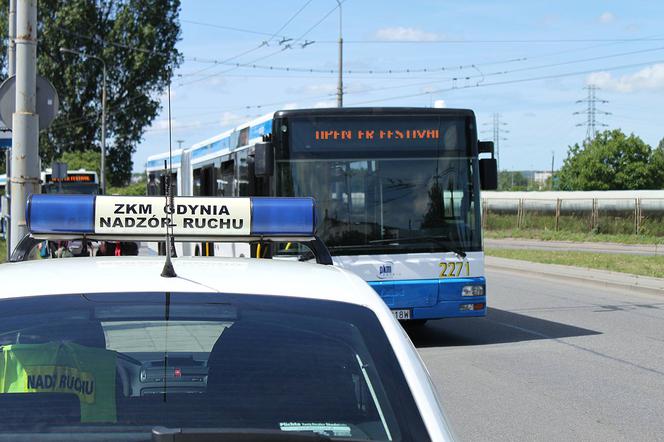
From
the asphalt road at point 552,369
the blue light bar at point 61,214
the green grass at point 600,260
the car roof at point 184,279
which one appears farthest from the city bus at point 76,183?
the car roof at point 184,279

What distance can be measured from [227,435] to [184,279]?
26.1 inches

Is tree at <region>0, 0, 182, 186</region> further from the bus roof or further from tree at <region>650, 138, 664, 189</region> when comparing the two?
the bus roof

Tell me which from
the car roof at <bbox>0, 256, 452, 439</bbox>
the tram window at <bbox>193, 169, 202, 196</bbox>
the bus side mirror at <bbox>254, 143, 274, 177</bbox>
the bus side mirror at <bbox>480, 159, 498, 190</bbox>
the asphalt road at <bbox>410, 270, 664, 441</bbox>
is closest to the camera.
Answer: the car roof at <bbox>0, 256, 452, 439</bbox>

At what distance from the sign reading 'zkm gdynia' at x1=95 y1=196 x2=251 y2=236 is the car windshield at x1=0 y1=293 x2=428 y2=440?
1808 millimetres

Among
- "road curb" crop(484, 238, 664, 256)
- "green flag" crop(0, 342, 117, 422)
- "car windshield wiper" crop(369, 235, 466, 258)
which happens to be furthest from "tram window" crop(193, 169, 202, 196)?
"road curb" crop(484, 238, 664, 256)

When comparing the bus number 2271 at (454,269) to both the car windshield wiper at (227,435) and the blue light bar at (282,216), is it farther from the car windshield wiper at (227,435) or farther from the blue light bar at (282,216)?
the car windshield wiper at (227,435)

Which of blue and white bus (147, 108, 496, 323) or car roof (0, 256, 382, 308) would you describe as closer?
car roof (0, 256, 382, 308)

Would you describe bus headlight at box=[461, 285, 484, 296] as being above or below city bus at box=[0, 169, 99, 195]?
below

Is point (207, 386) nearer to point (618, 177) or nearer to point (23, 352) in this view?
point (23, 352)

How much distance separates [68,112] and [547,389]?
56.0m

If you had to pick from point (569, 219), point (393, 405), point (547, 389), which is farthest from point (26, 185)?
point (569, 219)

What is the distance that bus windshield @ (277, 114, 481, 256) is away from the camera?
461 inches

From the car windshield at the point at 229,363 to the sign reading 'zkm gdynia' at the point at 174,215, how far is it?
1808 millimetres

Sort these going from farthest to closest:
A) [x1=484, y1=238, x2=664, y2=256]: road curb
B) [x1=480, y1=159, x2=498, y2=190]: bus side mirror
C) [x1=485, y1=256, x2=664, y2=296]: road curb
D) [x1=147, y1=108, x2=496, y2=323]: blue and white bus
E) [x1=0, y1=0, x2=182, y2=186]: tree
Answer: [x1=0, y1=0, x2=182, y2=186]: tree < [x1=484, y1=238, x2=664, y2=256]: road curb < [x1=485, y1=256, x2=664, y2=296]: road curb < [x1=480, y1=159, x2=498, y2=190]: bus side mirror < [x1=147, y1=108, x2=496, y2=323]: blue and white bus
